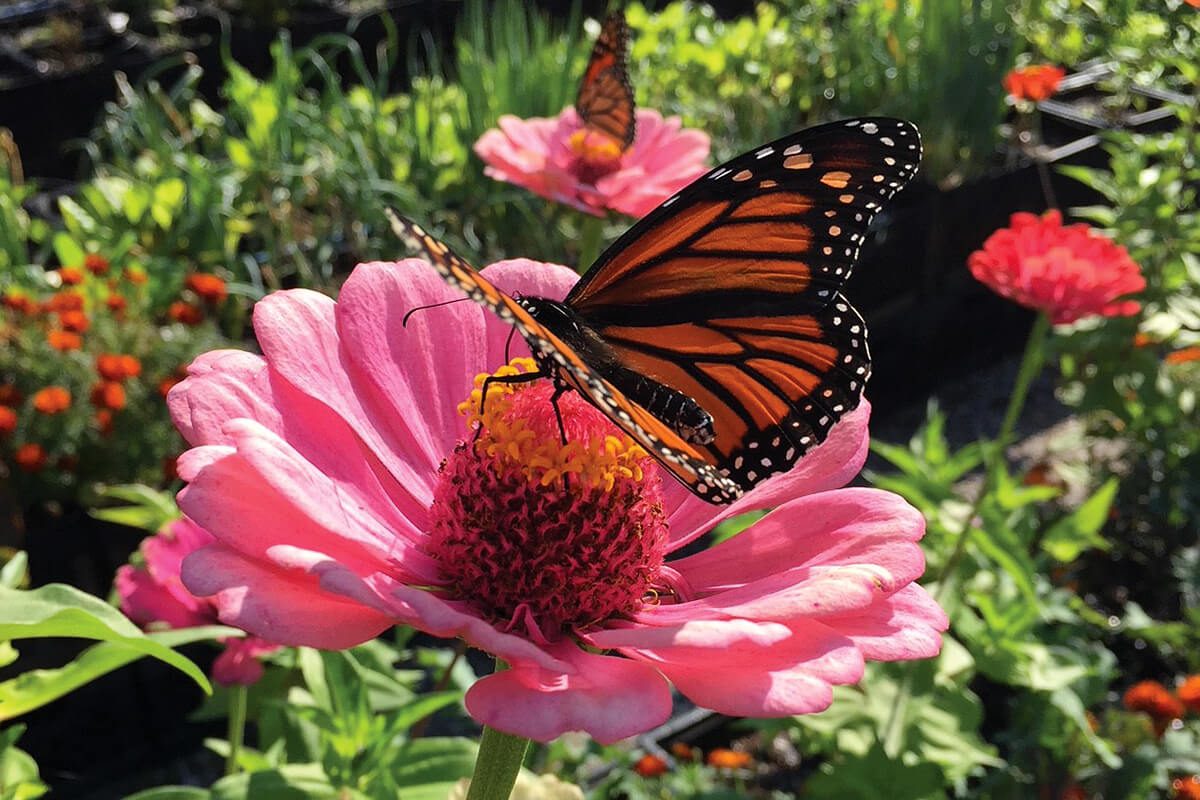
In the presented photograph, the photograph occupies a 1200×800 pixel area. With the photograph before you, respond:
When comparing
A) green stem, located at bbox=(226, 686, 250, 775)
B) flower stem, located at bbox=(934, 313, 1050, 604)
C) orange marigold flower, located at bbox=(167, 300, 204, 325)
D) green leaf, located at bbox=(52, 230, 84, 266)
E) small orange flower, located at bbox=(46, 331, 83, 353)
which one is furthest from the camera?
green leaf, located at bbox=(52, 230, 84, 266)

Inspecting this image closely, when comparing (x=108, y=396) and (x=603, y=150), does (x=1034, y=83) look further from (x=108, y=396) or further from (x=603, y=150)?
(x=108, y=396)

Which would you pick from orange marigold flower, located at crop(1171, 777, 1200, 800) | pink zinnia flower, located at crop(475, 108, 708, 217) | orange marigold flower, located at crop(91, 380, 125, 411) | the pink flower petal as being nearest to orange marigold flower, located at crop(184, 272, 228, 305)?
orange marigold flower, located at crop(91, 380, 125, 411)

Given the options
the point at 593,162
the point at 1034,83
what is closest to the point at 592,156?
the point at 593,162

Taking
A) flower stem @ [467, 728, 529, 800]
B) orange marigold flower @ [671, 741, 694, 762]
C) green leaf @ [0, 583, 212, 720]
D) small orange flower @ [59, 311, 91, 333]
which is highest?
green leaf @ [0, 583, 212, 720]

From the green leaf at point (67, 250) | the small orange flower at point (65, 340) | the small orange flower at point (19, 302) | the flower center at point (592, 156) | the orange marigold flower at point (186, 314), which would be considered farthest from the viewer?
the green leaf at point (67, 250)

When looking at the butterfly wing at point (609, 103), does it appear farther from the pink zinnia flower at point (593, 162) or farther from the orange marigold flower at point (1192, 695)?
the orange marigold flower at point (1192, 695)

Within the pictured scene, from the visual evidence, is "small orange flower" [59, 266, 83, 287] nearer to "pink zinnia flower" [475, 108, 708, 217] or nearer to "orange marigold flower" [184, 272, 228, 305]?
"orange marigold flower" [184, 272, 228, 305]

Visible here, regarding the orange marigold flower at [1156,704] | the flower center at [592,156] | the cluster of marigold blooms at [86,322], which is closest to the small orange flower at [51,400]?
the cluster of marigold blooms at [86,322]

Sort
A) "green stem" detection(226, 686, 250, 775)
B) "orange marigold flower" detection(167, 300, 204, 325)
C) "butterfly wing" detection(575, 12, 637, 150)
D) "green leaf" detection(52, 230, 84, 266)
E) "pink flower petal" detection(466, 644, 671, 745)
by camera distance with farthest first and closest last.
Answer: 1. "green leaf" detection(52, 230, 84, 266)
2. "orange marigold flower" detection(167, 300, 204, 325)
3. "butterfly wing" detection(575, 12, 637, 150)
4. "green stem" detection(226, 686, 250, 775)
5. "pink flower petal" detection(466, 644, 671, 745)
